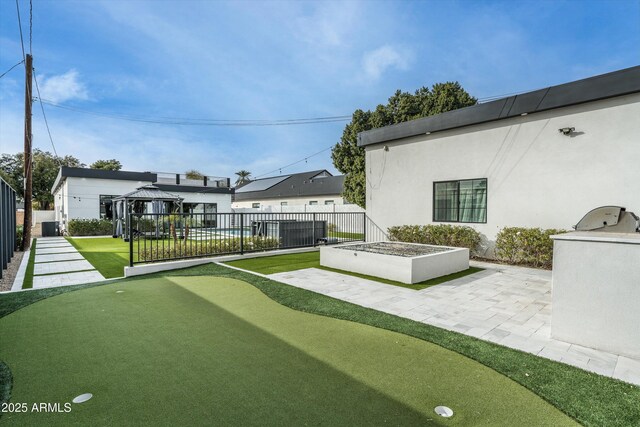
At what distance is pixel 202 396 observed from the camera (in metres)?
2.21

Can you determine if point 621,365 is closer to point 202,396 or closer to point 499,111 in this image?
point 202,396

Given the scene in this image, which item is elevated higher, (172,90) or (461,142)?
(172,90)

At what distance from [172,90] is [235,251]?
37.5 ft

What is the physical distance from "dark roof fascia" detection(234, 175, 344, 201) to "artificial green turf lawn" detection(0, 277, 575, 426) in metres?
19.6

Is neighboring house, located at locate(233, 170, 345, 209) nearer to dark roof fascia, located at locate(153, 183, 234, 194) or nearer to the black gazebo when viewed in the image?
dark roof fascia, located at locate(153, 183, 234, 194)

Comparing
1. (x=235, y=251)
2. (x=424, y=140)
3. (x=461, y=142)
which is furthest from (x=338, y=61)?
(x=235, y=251)

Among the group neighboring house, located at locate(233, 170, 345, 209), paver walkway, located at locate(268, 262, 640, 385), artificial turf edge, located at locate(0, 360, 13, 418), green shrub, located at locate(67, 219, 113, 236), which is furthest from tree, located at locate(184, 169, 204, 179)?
artificial turf edge, located at locate(0, 360, 13, 418)

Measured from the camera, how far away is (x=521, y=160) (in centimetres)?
765

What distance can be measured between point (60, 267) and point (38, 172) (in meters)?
33.3

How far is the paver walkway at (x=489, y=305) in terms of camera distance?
9.47ft

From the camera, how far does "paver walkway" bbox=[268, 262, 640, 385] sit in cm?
289

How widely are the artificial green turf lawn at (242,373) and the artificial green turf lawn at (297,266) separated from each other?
2368 mm

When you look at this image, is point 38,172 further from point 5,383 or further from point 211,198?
point 5,383

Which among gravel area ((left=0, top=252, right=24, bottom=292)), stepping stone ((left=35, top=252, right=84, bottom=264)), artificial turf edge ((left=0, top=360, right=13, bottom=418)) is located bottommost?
gravel area ((left=0, top=252, right=24, bottom=292))
